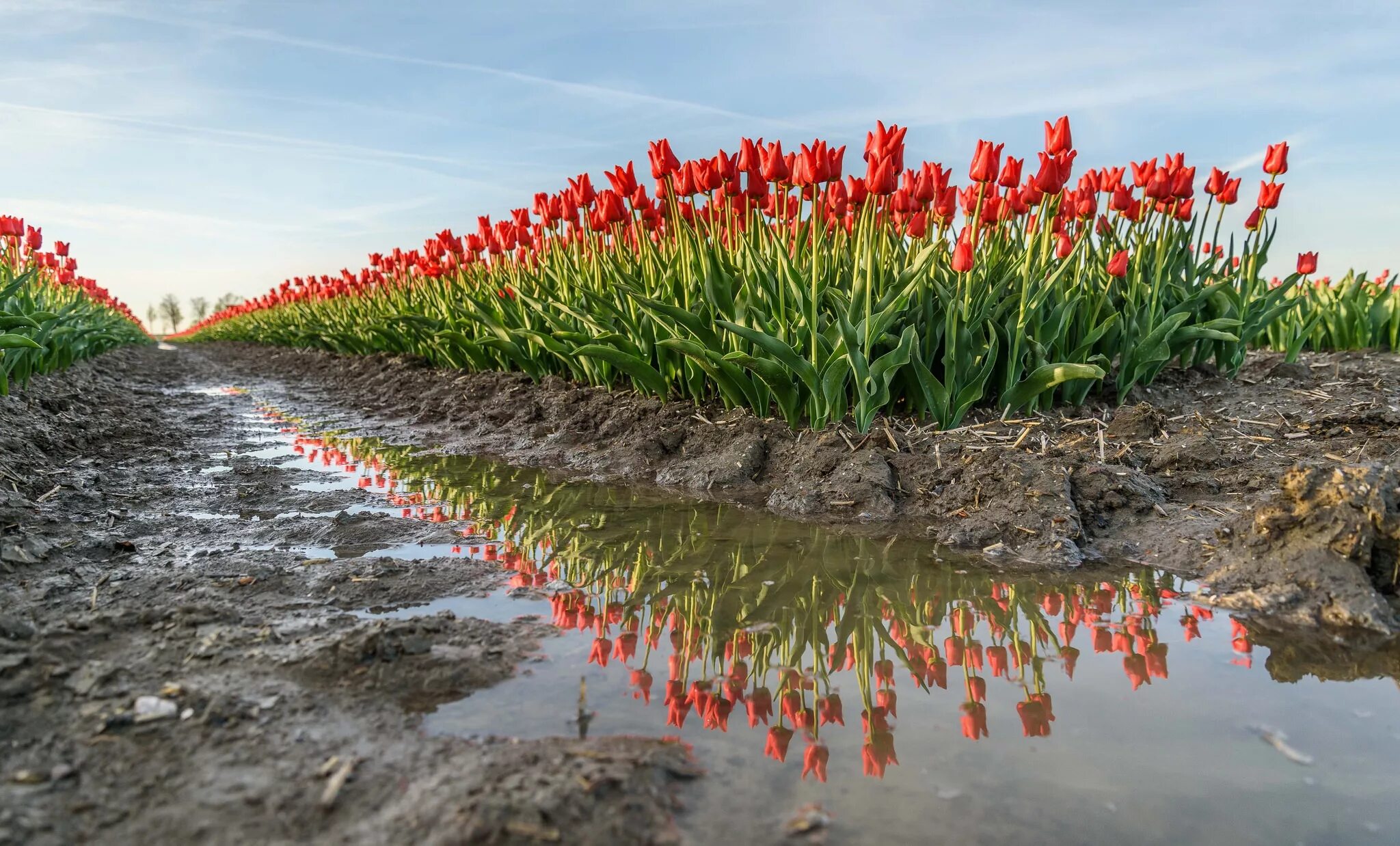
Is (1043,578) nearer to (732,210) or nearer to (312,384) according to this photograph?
(732,210)

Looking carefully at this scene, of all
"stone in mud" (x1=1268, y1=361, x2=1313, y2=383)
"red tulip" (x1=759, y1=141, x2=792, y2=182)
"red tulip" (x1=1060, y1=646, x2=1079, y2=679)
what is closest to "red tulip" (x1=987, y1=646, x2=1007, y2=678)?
"red tulip" (x1=1060, y1=646, x2=1079, y2=679)

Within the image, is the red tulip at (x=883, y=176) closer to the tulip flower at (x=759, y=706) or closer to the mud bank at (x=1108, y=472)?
the mud bank at (x=1108, y=472)

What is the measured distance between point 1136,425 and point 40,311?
7.36 meters

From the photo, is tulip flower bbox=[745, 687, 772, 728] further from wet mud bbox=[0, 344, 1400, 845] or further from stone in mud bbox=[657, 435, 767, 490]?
stone in mud bbox=[657, 435, 767, 490]

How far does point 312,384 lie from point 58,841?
434 inches

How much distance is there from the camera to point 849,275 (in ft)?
15.6

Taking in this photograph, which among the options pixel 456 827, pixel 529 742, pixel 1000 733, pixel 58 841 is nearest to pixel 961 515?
pixel 1000 733

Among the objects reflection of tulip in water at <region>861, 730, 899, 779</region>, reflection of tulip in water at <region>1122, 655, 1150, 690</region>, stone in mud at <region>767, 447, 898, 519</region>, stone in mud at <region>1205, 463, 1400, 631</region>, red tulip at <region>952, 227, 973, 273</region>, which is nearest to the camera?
reflection of tulip in water at <region>861, 730, 899, 779</region>

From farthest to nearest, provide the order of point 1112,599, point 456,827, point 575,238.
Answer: point 575,238 → point 1112,599 → point 456,827

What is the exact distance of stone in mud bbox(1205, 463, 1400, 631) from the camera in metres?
2.31

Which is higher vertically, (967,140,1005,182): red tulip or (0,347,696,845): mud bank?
(967,140,1005,182): red tulip

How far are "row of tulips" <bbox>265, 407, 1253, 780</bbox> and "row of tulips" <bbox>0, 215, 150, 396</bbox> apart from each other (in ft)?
12.6

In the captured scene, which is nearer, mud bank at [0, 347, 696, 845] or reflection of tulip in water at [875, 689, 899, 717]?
mud bank at [0, 347, 696, 845]

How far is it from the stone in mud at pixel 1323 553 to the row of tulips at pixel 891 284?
1310 mm
